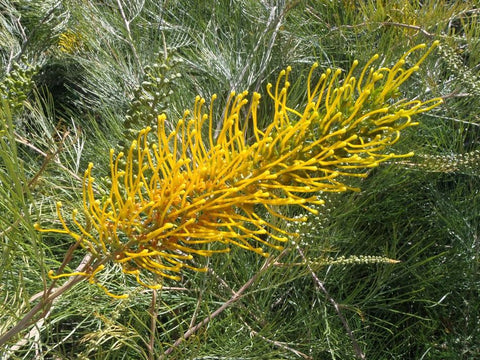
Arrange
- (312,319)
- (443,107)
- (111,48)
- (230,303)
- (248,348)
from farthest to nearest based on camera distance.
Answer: (111,48), (443,107), (312,319), (248,348), (230,303)

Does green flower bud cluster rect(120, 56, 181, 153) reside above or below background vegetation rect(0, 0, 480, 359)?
above

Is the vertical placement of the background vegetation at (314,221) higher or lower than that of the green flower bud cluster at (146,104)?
lower

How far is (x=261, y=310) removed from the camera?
3.76ft

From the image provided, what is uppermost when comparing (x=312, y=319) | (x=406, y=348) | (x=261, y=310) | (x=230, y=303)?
(x=230, y=303)

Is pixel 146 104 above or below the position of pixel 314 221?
above

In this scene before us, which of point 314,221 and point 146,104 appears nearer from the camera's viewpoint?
point 146,104

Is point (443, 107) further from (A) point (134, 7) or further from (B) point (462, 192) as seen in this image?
(A) point (134, 7)

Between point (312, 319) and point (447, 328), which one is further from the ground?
point (312, 319)

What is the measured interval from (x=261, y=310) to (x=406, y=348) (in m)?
0.42

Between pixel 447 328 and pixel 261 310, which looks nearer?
pixel 261 310

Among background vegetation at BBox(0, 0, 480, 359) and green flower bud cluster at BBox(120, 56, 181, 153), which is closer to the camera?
green flower bud cluster at BBox(120, 56, 181, 153)

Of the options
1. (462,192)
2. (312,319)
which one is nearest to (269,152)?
(312,319)

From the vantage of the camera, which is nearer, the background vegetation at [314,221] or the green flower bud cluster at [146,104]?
the green flower bud cluster at [146,104]

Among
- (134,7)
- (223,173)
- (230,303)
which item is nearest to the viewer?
(223,173)
